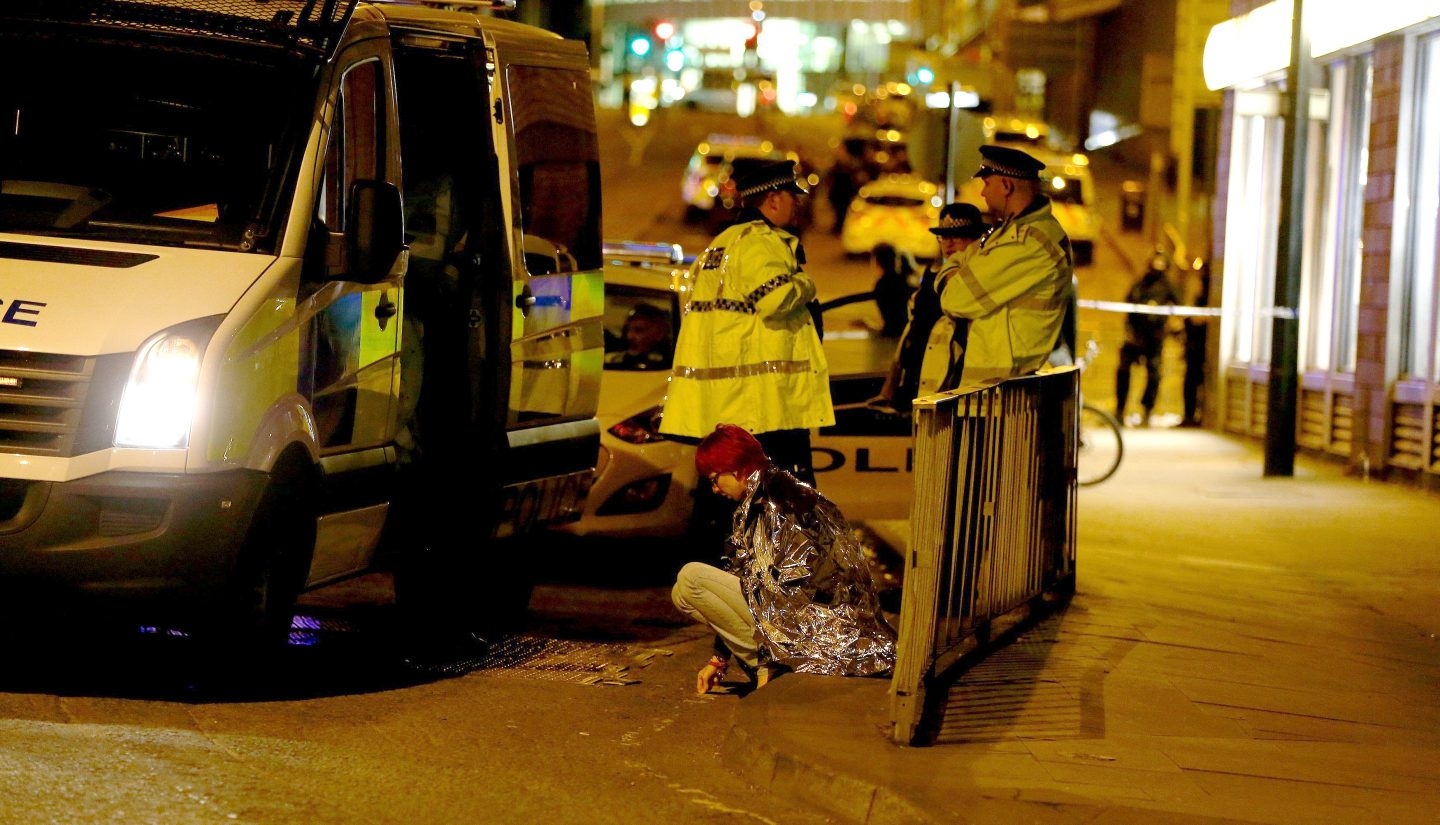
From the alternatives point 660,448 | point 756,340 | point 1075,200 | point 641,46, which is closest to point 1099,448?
point 660,448

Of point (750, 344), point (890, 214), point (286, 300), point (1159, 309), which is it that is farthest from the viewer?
point (890, 214)

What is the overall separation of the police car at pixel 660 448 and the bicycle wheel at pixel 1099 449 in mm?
4598

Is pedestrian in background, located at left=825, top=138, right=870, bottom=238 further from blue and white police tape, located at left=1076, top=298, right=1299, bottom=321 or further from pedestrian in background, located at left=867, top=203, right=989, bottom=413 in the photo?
pedestrian in background, located at left=867, top=203, right=989, bottom=413

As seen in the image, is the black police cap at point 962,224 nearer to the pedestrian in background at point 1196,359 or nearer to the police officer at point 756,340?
the police officer at point 756,340

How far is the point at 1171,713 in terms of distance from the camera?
7.15 meters

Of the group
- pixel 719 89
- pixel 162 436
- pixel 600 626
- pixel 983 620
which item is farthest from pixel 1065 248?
pixel 719 89

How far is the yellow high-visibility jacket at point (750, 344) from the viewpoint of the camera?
825 centimetres

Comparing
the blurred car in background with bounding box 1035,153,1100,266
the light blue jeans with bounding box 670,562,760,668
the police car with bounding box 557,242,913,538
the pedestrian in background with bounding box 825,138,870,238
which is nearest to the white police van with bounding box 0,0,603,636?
the police car with bounding box 557,242,913,538

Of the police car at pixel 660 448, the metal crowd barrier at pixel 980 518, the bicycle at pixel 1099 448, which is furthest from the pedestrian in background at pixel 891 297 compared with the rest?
the metal crowd barrier at pixel 980 518

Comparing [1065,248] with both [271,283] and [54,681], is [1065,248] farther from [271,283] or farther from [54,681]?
[54,681]

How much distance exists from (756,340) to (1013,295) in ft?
3.87

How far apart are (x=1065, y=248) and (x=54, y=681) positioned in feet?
14.8

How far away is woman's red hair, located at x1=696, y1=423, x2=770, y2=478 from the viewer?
24.2 feet

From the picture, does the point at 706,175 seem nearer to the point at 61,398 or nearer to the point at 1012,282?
the point at 1012,282
